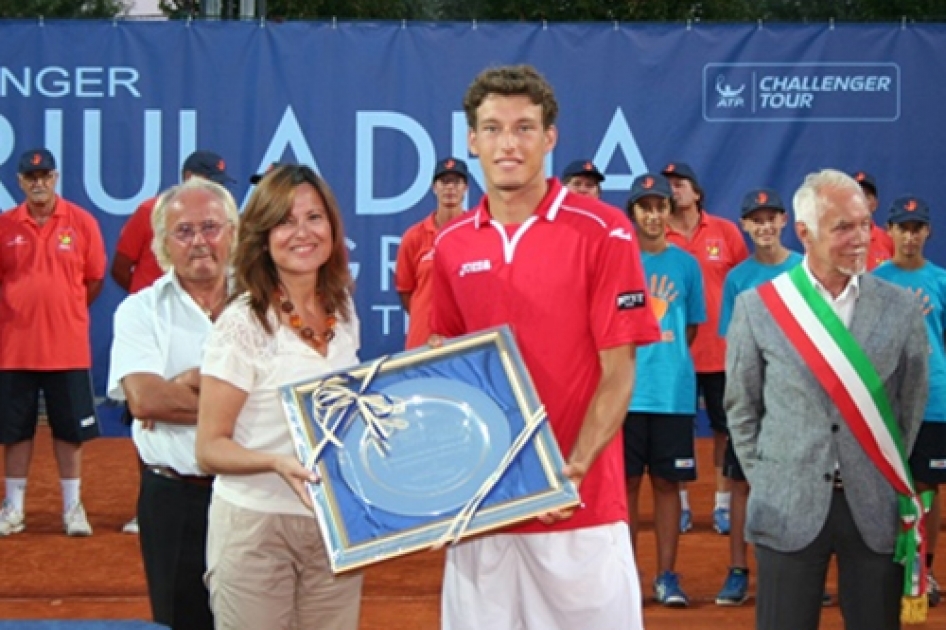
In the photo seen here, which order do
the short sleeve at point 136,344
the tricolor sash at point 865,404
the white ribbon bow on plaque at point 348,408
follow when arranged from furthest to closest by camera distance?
the tricolor sash at point 865,404 < the short sleeve at point 136,344 < the white ribbon bow on plaque at point 348,408

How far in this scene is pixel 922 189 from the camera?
12555 millimetres

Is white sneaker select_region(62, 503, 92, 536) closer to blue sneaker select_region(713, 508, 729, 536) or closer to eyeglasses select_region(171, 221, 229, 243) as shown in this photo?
blue sneaker select_region(713, 508, 729, 536)

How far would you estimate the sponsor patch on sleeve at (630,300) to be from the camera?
3.88 m

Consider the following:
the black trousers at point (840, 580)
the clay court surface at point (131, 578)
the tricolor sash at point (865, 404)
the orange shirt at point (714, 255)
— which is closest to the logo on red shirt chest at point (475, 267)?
the tricolor sash at point (865, 404)

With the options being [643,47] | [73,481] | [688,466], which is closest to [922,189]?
[643,47]

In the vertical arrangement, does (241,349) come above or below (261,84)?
below

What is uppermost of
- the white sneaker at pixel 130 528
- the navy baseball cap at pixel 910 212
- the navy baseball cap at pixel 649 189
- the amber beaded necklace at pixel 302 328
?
the navy baseball cap at pixel 649 189

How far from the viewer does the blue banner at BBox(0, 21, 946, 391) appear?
12461 millimetres

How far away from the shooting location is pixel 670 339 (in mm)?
7836

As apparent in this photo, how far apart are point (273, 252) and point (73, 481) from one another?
588 cm

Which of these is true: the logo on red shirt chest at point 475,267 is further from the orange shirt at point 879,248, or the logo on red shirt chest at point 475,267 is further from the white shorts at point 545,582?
the orange shirt at point 879,248

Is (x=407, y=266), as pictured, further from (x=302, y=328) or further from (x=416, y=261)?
(x=302, y=328)

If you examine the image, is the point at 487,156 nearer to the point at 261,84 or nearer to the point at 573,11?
the point at 261,84

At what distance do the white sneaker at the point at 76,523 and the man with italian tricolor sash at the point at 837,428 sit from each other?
540 centimetres
